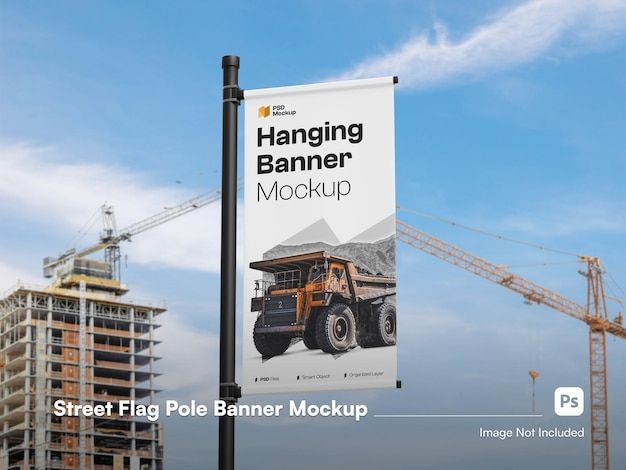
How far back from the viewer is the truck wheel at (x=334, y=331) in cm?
1195

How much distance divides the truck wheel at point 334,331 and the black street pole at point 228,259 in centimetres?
122

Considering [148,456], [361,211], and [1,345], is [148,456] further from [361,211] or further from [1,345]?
[361,211]

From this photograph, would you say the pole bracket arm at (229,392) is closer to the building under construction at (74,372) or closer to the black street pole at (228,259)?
the black street pole at (228,259)

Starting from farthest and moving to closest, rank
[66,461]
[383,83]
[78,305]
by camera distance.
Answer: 1. [78,305]
2. [66,461]
3. [383,83]

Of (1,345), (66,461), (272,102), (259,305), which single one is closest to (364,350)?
(259,305)

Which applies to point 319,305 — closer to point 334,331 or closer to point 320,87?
point 334,331

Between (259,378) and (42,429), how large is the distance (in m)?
171

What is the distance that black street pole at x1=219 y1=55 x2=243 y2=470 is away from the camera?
1105 centimetres

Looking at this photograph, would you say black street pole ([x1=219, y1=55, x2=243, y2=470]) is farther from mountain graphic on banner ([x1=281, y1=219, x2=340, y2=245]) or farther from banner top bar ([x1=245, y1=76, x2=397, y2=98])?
mountain graphic on banner ([x1=281, y1=219, x2=340, y2=245])

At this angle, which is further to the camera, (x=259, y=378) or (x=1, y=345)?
(x=1, y=345)

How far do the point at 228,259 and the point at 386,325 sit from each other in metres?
1.84

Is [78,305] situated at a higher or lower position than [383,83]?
higher

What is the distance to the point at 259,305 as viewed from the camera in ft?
39.7

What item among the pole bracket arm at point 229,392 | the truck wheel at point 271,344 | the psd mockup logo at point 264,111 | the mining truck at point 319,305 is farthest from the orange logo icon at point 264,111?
the pole bracket arm at point 229,392
